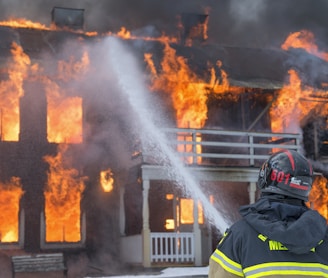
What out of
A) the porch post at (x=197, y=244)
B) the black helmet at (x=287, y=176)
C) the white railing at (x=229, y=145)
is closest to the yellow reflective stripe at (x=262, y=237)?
the black helmet at (x=287, y=176)

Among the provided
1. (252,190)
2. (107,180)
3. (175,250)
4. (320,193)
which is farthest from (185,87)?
(320,193)

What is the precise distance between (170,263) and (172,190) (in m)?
2.72

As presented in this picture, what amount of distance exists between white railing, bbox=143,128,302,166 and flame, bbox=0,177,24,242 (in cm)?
455

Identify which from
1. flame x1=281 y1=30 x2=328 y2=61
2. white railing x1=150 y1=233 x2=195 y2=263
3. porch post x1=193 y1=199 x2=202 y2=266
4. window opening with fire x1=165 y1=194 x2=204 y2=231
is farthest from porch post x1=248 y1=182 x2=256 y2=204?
flame x1=281 y1=30 x2=328 y2=61

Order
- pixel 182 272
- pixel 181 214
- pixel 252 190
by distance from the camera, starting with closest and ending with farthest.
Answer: pixel 182 272, pixel 252 190, pixel 181 214

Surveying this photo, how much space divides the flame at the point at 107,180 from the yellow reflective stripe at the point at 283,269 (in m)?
15.9

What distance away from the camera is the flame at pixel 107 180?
18375 mm

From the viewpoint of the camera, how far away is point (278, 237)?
2559 mm

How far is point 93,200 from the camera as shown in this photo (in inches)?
723

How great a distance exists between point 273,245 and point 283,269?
0.11m

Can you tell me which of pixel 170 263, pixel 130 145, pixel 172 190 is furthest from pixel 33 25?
pixel 170 263

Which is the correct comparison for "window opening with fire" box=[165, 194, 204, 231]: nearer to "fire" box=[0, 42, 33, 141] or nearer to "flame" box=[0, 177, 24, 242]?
"flame" box=[0, 177, 24, 242]

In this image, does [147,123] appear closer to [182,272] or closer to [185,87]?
[185,87]

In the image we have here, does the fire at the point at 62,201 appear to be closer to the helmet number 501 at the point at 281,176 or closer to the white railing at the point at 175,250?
the white railing at the point at 175,250
